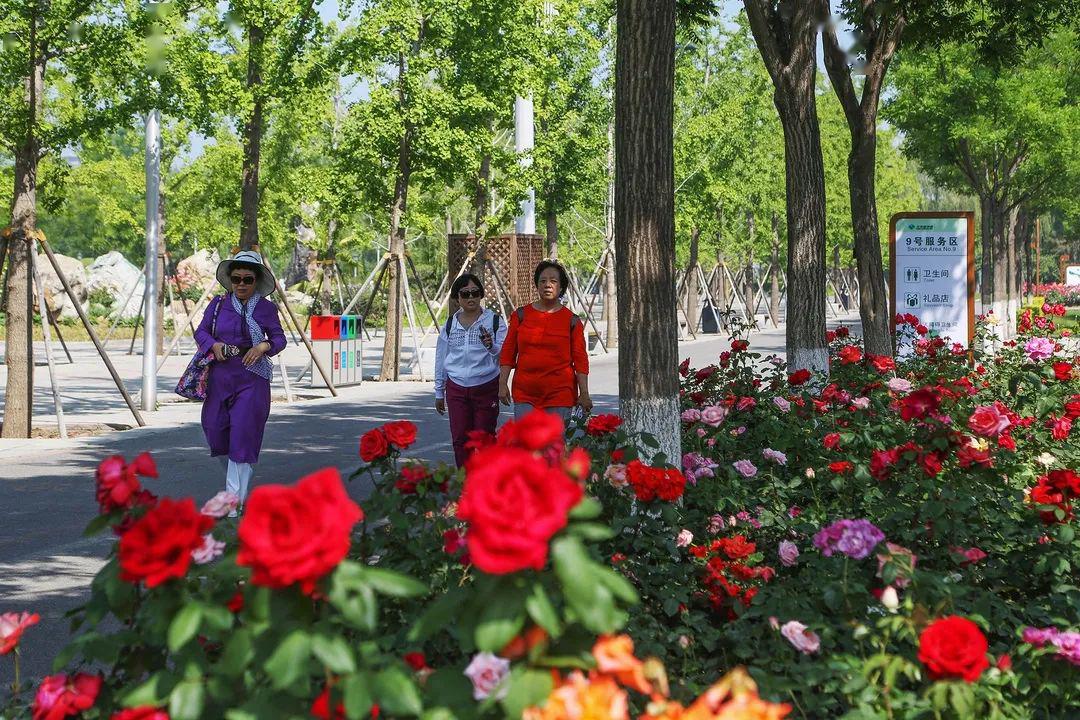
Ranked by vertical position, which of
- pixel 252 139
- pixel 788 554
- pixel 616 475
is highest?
pixel 252 139

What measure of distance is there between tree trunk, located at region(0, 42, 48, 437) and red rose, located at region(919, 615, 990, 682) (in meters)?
13.4

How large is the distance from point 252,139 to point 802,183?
36.3 feet

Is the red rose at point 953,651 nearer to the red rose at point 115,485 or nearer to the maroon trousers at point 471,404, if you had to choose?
the red rose at point 115,485

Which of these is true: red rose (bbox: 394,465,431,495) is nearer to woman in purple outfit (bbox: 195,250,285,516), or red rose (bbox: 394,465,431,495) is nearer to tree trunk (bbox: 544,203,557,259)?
woman in purple outfit (bbox: 195,250,285,516)

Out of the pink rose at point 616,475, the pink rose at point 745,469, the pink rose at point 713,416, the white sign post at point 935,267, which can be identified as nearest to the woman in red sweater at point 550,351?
the pink rose at point 713,416

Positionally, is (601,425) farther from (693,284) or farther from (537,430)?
(693,284)

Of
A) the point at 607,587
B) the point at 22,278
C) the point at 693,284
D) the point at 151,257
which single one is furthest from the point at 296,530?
the point at 693,284

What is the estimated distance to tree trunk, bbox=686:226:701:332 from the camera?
44906 millimetres

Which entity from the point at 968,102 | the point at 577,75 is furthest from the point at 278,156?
the point at 968,102

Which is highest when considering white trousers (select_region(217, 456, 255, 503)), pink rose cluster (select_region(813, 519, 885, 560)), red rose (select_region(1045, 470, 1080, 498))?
red rose (select_region(1045, 470, 1080, 498))

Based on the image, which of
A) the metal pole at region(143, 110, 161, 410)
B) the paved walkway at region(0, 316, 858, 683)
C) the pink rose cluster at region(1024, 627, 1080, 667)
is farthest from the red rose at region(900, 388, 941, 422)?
the metal pole at region(143, 110, 161, 410)

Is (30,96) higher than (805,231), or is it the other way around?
(30,96)

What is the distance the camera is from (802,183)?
12.3 m

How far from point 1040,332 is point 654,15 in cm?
928
